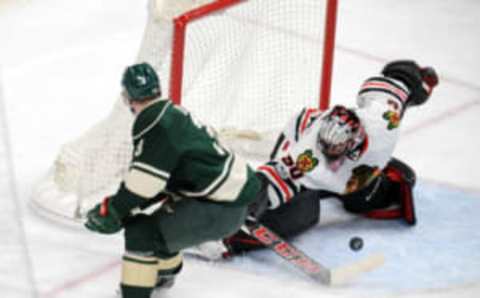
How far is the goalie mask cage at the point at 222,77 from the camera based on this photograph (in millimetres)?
3832

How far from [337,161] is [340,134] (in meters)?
0.10

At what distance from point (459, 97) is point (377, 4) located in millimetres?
1076

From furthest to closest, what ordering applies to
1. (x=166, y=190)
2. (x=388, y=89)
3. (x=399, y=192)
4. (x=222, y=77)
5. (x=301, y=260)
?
(x=222, y=77)
(x=399, y=192)
(x=388, y=89)
(x=301, y=260)
(x=166, y=190)

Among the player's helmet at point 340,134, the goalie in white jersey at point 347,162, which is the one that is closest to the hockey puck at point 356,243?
the goalie in white jersey at point 347,162

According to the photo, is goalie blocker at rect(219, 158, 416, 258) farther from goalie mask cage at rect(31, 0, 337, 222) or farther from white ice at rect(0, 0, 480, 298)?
goalie mask cage at rect(31, 0, 337, 222)

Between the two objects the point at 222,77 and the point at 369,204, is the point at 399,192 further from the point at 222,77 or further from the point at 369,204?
the point at 222,77

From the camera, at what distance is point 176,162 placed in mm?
3236

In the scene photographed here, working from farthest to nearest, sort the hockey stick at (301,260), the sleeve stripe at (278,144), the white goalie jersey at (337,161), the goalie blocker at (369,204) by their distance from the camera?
the sleeve stripe at (278,144) → the goalie blocker at (369,204) → the white goalie jersey at (337,161) → the hockey stick at (301,260)

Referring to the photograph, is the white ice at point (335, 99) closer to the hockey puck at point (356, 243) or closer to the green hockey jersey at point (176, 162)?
the hockey puck at point (356, 243)

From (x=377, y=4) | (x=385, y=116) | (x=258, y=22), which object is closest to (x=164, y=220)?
(x=385, y=116)

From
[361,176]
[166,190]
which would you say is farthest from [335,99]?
[166,190]

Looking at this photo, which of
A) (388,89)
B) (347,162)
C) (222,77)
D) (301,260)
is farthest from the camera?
(222,77)

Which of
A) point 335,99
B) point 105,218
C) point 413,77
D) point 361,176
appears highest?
point 413,77

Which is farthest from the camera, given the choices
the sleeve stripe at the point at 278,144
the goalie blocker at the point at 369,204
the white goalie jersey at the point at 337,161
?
the sleeve stripe at the point at 278,144
